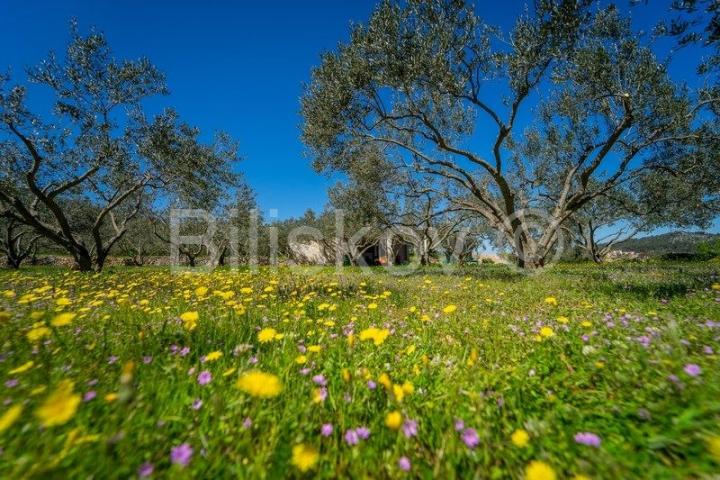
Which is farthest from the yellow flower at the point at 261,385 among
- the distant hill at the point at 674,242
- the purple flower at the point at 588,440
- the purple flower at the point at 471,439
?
the distant hill at the point at 674,242

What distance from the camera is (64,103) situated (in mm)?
16203

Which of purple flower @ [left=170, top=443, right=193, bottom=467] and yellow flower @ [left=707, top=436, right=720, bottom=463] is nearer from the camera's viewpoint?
yellow flower @ [left=707, top=436, right=720, bottom=463]

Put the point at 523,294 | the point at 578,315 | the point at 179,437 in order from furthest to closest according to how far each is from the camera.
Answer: the point at 523,294, the point at 578,315, the point at 179,437

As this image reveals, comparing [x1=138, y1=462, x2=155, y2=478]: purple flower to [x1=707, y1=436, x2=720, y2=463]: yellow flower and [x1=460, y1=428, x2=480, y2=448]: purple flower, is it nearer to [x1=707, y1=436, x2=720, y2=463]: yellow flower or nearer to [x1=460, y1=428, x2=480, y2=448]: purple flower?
[x1=460, y1=428, x2=480, y2=448]: purple flower

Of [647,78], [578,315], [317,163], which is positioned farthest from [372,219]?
[578,315]

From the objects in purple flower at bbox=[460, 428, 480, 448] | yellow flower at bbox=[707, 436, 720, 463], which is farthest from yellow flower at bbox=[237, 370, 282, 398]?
yellow flower at bbox=[707, 436, 720, 463]

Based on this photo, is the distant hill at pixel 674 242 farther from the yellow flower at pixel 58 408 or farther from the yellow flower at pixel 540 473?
the yellow flower at pixel 58 408

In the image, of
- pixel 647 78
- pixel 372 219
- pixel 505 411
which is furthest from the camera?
pixel 372 219

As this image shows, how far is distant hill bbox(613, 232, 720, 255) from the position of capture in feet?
134

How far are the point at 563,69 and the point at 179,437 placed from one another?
55.0 ft

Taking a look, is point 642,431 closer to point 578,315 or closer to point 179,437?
point 179,437

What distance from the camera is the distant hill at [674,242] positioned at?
40.9m

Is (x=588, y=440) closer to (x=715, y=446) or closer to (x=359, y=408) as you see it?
(x=715, y=446)

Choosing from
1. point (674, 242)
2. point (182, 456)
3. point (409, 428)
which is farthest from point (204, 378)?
point (674, 242)
